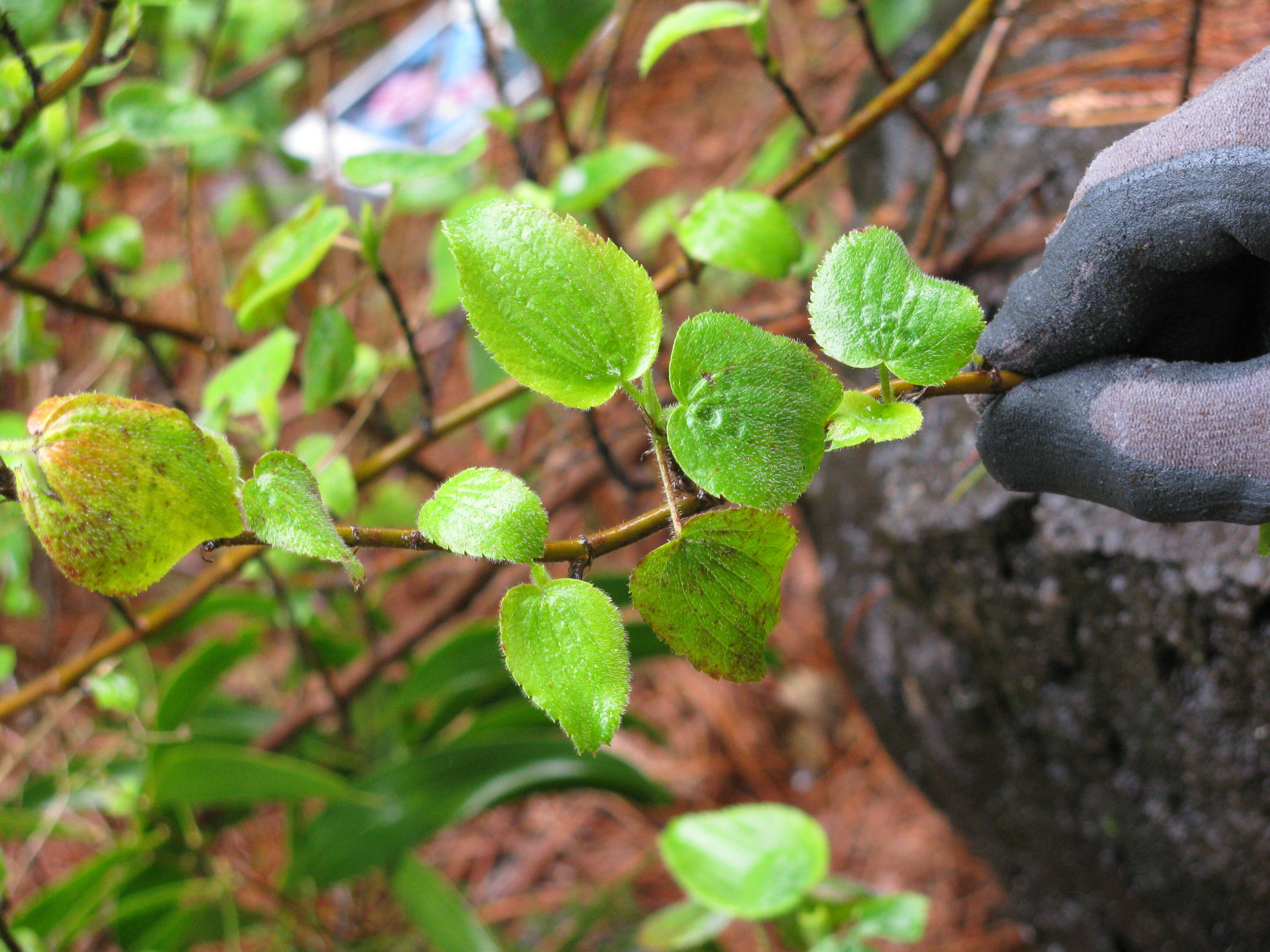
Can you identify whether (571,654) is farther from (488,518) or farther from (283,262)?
(283,262)

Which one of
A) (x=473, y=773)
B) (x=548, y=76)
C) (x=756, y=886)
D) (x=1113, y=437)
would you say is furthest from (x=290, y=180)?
(x=1113, y=437)

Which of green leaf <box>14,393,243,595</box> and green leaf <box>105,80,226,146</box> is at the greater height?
green leaf <box>105,80,226,146</box>

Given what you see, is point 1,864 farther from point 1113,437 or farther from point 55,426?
point 1113,437

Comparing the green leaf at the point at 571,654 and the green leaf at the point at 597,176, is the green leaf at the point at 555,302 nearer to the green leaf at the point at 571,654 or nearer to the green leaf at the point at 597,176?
the green leaf at the point at 571,654

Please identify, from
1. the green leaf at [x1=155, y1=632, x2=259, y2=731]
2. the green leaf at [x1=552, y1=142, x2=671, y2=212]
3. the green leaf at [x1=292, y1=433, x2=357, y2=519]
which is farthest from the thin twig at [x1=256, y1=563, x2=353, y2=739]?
the green leaf at [x1=552, y1=142, x2=671, y2=212]

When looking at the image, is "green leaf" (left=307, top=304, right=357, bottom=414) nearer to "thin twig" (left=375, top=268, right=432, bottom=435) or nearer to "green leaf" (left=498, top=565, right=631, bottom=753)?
"thin twig" (left=375, top=268, right=432, bottom=435)

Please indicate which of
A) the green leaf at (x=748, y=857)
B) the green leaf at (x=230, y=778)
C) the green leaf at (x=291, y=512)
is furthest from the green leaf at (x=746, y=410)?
the green leaf at (x=230, y=778)

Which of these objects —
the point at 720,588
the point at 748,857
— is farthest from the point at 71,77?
the point at 748,857
